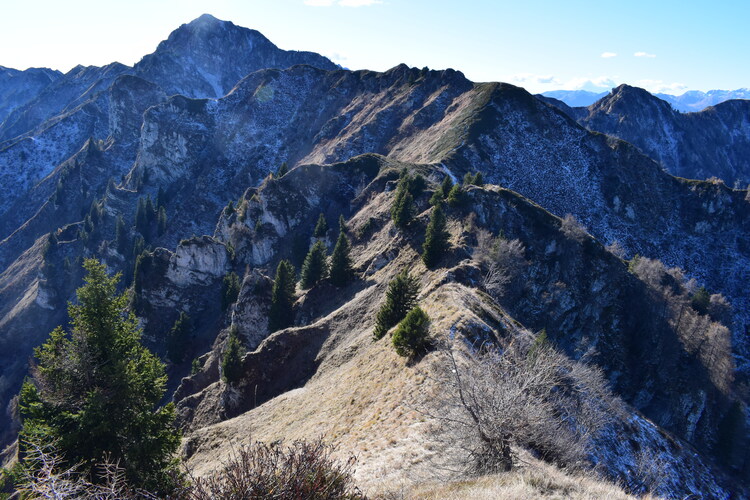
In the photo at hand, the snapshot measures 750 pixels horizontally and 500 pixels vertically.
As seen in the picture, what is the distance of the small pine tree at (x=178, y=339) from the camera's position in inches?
2682

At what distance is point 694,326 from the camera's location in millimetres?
61594

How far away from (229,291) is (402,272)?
43772 mm

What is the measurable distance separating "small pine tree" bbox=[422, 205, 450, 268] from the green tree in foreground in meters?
32.5

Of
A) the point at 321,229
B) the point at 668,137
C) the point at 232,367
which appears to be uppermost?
the point at 668,137

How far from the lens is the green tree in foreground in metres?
16.7

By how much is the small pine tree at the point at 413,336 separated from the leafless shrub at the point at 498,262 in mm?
16520

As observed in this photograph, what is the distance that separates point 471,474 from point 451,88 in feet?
415

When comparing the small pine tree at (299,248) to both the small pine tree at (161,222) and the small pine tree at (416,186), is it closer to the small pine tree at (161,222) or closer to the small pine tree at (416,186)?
the small pine tree at (416,186)

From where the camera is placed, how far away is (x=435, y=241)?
45.5 meters

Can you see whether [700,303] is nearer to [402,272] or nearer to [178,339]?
[402,272]

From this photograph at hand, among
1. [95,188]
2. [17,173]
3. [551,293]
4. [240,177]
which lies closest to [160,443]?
[551,293]

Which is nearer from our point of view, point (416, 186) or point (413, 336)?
point (413, 336)

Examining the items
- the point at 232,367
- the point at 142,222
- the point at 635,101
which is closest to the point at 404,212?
the point at 232,367

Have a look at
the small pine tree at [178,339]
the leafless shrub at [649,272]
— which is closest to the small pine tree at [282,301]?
the small pine tree at [178,339]
